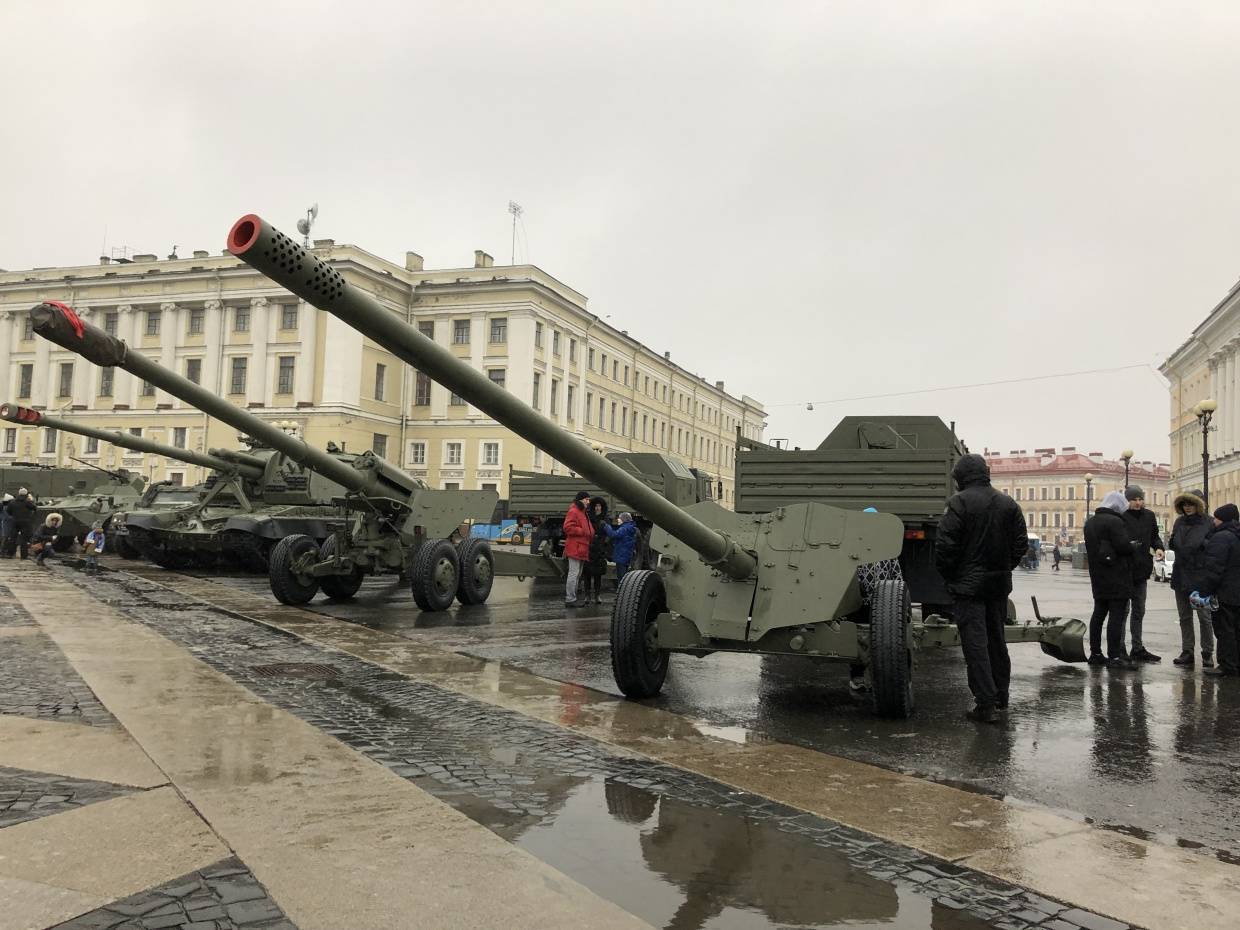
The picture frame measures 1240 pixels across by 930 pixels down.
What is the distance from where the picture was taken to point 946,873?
130 inches

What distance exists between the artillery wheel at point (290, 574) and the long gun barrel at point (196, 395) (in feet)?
2.94

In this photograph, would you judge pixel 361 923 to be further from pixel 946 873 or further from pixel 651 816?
A: pixel 946 873

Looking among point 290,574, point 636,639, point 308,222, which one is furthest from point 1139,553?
point 308,222

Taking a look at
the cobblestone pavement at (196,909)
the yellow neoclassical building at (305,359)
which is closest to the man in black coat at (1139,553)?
the cobblestone pavement at (196,909)

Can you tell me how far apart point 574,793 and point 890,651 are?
2359mm

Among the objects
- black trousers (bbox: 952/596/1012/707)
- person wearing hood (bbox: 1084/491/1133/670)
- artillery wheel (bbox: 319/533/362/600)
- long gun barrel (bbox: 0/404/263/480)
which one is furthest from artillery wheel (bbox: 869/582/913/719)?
long gun barrel (bbox: 0/404/263/480)

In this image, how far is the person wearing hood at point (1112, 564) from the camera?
8422mm

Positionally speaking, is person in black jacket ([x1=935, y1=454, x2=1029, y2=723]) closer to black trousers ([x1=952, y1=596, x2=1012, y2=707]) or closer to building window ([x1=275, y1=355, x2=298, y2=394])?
black trousers ([x1=952, y1=596, x2=1012, y2=707])

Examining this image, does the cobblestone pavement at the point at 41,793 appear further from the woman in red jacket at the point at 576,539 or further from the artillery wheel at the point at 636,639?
the woman in red jacket at the point at 576,539

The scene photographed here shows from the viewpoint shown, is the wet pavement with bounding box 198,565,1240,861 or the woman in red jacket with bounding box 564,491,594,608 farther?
the woman in red jacket with bounding box 564,491,594,608

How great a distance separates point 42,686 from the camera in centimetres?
610

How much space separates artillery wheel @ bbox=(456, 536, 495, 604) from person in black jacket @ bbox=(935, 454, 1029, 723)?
738 centimetres

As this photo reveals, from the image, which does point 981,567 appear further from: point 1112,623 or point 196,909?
point 196,909

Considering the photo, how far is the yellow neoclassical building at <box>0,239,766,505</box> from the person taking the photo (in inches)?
2076
